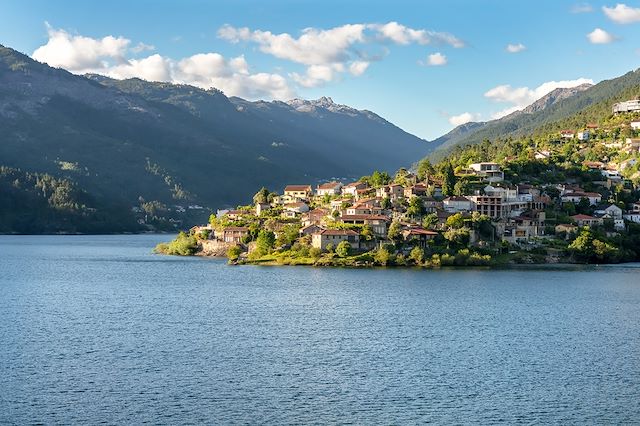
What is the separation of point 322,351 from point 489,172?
8537 cm

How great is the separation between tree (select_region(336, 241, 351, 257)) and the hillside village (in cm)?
13

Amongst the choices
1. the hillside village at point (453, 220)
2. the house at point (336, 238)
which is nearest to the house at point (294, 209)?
the hillside village at point (453, 220)

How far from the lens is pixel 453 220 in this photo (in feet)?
336

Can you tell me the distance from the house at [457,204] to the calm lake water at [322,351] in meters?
29.3

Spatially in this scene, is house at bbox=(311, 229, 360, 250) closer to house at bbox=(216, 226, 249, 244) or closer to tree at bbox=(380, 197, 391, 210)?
tree at bbox=(380, 197, 391, 210)

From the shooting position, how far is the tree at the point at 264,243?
4186 inches

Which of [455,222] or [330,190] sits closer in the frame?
[455,222]

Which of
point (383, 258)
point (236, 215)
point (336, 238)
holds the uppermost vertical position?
point (236, 215)

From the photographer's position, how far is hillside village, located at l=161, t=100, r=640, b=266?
99.3 metres

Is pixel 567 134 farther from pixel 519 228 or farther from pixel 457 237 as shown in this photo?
pixel 457 237

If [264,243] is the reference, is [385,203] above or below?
above

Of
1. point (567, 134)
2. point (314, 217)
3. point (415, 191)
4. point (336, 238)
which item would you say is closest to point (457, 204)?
point (415, 191)

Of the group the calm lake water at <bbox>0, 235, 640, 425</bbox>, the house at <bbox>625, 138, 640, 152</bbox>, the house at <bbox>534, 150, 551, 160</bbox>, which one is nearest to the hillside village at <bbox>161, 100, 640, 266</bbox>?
the house at <bbox>534, 150, 551, 160</bbox>

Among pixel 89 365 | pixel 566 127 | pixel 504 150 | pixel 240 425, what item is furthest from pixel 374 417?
pixel 566 127
